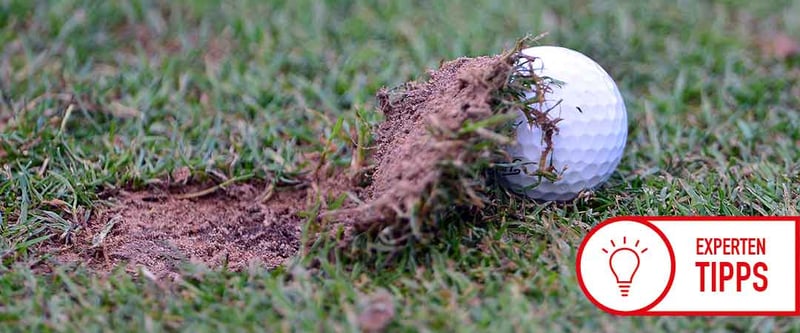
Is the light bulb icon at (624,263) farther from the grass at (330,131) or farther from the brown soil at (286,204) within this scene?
the brown soil at (286,204)

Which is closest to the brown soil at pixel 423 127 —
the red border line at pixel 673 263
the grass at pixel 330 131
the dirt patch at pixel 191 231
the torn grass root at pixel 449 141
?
the torn grass root at pixel 449 141

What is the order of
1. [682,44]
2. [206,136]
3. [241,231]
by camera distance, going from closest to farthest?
[241,231], [206,136], [682,44]

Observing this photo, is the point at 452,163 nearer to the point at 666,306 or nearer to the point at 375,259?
the point at 375,259

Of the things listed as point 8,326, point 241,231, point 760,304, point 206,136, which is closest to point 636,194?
point 760,304

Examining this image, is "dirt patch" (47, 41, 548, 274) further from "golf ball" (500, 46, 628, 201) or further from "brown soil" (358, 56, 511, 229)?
"golf ball" (500, 46, 628, 201)

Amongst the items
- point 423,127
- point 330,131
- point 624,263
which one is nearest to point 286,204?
point 330,131

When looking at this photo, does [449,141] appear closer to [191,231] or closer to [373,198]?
[373,198]
